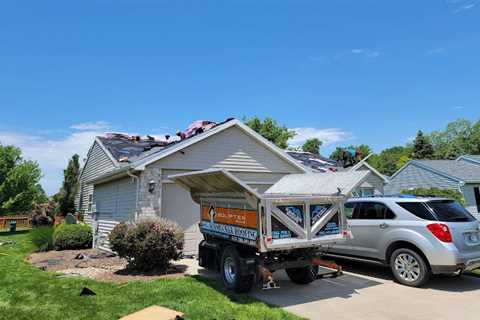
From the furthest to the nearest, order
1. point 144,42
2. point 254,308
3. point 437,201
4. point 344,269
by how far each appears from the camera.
→ point 144,42 → point 344,269 → point 437,201 → point 254,308

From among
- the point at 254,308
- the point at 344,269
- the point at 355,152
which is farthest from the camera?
the point at 355,152

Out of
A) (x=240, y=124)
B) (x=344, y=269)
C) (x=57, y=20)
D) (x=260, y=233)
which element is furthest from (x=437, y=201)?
(x=57, y=20)

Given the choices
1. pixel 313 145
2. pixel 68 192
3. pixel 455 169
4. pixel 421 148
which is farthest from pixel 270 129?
pixel 68 192

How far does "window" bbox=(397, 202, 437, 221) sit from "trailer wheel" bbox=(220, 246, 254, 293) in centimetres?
378

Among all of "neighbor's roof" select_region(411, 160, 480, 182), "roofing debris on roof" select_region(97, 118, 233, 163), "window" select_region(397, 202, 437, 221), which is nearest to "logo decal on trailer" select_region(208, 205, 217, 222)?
"window" select_region(397, 202, 437, 221)

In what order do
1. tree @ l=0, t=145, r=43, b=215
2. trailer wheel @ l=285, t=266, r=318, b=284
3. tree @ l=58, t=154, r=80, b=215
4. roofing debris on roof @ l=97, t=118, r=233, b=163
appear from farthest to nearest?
1. tree @ l=0, t=145, r=43, b=215
2. tree @ l=58, t=154, r=80, b=215
3. roofing debris on roof @ l=97, t=118, r=233, b=163
4. trailer wheel @ l=285, t=266, r=318, b=284

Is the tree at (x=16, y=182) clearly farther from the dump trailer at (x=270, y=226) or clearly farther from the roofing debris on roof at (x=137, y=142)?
the dump trailer at (x=270, y=226)

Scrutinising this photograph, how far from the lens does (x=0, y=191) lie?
27953mm

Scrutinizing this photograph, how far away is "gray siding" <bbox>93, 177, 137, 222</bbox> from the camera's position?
11314 mm

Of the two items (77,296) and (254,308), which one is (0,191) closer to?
(77,296)

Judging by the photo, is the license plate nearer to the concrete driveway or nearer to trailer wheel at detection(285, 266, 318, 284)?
the concrete driveway

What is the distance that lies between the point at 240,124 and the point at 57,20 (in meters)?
7.08

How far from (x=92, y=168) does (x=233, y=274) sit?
1547 cm

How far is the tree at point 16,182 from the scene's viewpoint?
28.4 m
